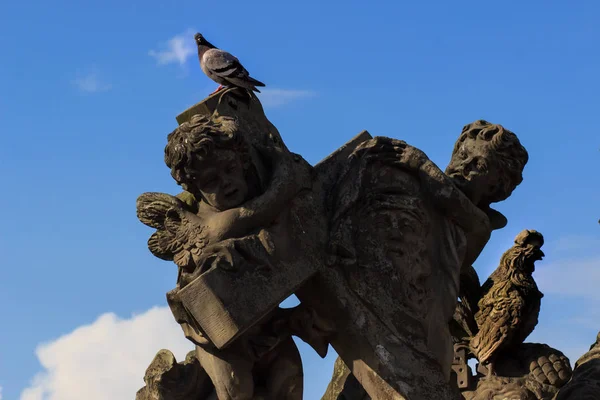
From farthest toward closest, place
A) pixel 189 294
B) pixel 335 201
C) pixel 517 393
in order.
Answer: pixel 517 393 → pixel 335 201 → pixel 189 294

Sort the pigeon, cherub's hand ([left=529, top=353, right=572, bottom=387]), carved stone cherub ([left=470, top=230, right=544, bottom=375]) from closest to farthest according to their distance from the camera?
the pigeon → cherub's hand ([left=529, top=353, right=572, bottom=387]) → carved stone cherub ([left=470, top=230, right=544, bottom=375])

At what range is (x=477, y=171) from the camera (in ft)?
40.2

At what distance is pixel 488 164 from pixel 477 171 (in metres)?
0.09

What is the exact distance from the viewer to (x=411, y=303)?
1166 centimetres

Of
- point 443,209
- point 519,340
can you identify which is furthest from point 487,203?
point 519,340

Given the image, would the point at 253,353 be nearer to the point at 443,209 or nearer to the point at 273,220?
the point at 273,220

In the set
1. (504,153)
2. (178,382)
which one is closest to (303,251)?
(178,382)

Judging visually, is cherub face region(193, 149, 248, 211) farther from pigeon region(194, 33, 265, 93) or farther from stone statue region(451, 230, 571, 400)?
stone statue region(451, 230, 571, 400)

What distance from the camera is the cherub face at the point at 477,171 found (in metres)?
12.2

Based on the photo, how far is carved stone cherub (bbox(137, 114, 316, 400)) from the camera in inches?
447

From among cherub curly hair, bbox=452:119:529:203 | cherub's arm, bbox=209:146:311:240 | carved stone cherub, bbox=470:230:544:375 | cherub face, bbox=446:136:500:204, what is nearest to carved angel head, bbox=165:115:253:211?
cherub's arm, bbox=209:146:311:240

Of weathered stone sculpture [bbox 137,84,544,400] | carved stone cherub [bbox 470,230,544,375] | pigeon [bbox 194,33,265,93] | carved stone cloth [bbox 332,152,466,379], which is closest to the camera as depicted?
weathered stone sculpture [bbox 137,84,544,400]

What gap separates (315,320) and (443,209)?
1.24m

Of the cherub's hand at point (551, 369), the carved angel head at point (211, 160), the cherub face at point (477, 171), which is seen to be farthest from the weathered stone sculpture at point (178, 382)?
the cherub's hand at point (551, 369)
